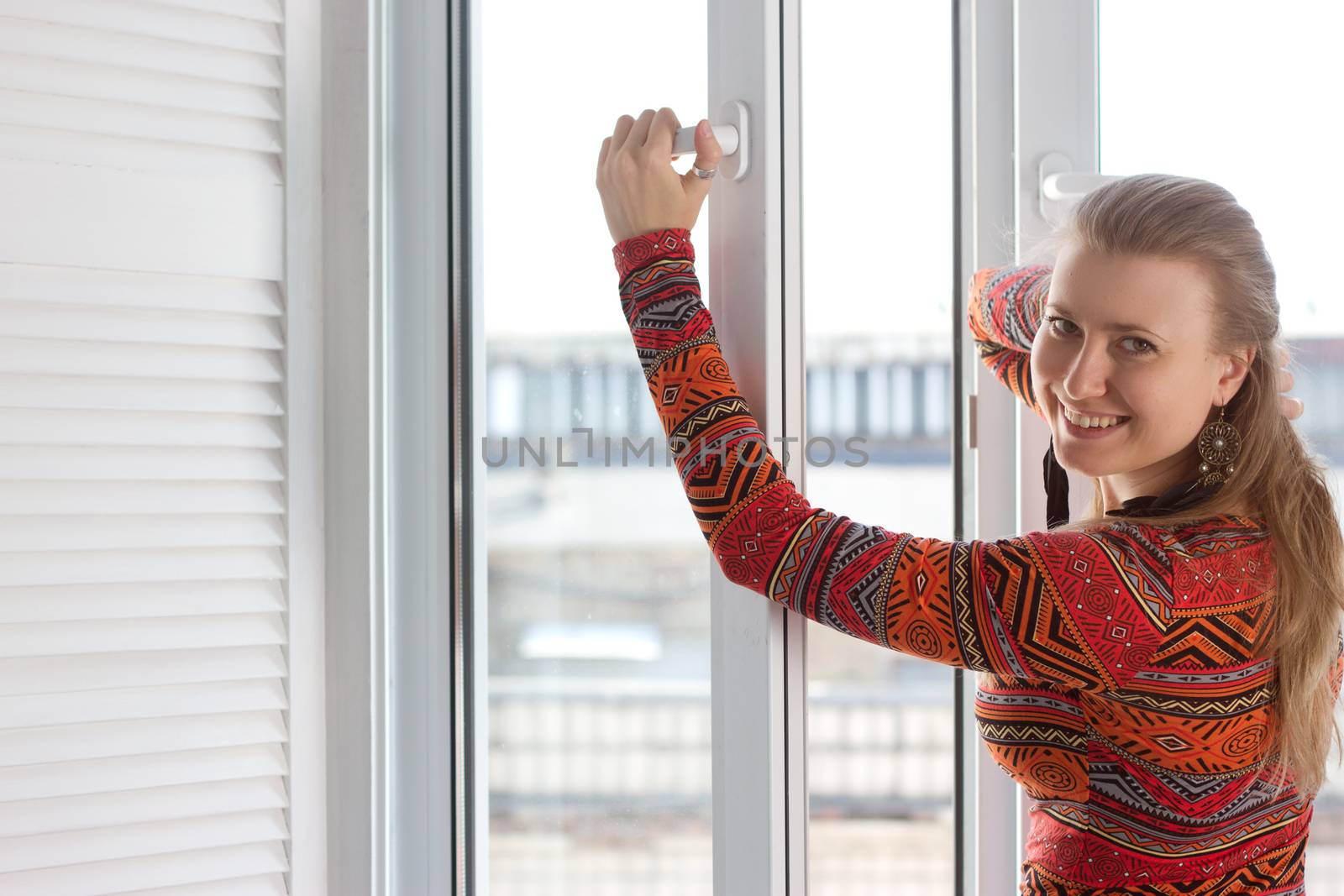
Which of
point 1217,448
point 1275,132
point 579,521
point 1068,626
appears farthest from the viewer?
point 579,521

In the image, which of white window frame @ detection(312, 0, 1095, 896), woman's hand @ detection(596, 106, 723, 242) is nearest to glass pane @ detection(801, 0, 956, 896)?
white window frame @ detection(312, 0, 1095, 896)

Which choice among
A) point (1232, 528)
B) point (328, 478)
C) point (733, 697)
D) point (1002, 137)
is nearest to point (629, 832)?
point (733, 697)

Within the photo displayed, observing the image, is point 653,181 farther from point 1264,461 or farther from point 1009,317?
point 1264,461

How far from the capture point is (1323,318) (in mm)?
919

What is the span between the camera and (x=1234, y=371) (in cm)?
79

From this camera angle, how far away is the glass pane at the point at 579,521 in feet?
3.25

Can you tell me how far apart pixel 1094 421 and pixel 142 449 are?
2.85 feet

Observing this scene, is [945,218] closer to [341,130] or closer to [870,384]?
[870,384]

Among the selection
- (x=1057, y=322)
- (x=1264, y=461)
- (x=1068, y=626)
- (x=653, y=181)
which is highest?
(x=653, y=181)

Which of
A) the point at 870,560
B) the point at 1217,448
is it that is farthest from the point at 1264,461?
the point at 870,560

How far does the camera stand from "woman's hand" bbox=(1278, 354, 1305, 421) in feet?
2.60

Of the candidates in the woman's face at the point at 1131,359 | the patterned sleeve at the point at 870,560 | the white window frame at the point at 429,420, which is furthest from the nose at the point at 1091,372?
the white window frame at the point at 429,420

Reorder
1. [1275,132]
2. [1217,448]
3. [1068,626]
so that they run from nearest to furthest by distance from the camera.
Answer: [1068,626] < [1217,448] < [1275,132]

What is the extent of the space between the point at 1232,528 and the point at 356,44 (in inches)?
37.4
